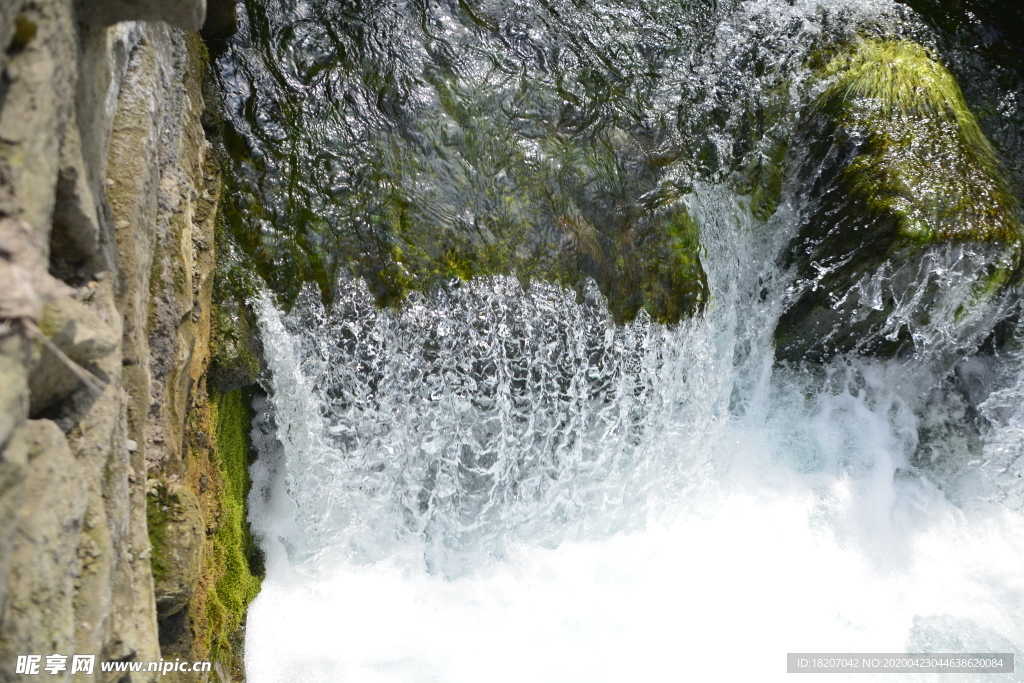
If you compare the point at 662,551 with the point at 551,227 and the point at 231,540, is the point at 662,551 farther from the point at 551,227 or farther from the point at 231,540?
the point at 231,540

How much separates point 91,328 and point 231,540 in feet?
6.64

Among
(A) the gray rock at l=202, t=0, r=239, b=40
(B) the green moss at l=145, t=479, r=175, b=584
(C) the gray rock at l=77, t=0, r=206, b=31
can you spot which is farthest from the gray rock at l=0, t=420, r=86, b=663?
(A) the gray rock at l=202, t=0, r=239, b=40

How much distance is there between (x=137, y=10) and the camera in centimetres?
184

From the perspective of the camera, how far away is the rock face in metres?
1.47

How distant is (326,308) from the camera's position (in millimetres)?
3520

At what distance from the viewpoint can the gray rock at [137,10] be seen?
1.79 metres

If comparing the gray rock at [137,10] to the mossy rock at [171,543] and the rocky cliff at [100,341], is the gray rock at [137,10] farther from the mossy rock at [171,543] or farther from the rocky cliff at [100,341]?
the mossy rock at [171,543]

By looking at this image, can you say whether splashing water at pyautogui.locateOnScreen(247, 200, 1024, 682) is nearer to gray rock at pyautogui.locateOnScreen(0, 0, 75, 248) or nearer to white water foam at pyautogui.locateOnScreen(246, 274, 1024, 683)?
white water foam at pyautogui.locateOnScreen(246, 274, 1024, 683)

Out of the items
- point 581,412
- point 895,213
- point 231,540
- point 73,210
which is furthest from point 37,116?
point 895,213

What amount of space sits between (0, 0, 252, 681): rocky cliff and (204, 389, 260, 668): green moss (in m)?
0.11

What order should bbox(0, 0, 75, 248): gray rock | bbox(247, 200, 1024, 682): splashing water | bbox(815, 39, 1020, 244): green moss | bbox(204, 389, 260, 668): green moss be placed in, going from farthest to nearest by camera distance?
bbox(815, 39, 1020, 244): green moss < bbox(247, 200, 1024, 682): splashing water < bbox(204, 389, 260, 668): green moss < bbox(0, 0, 75, 248): gray rock

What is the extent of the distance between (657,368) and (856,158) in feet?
5.73

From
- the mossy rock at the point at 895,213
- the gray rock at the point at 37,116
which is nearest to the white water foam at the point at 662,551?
the mossy rock at the point at 895,213

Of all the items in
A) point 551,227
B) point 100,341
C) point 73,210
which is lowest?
point 100,341
